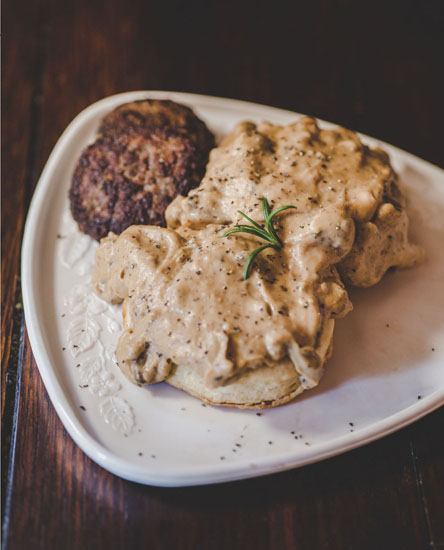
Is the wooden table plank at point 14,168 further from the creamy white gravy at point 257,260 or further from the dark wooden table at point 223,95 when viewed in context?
the creamy white gravy at point 257,260

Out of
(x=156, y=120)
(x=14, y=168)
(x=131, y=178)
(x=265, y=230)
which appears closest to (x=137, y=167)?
(x=131, y=178)

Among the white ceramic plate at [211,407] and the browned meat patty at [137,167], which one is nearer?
the white ceramic plate at [211,407]

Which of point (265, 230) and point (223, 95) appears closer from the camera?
point (265, 230)

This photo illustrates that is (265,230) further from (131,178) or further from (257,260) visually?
(131,178)

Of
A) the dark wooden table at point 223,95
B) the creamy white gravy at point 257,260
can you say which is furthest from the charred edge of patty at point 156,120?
the dark wooden table at point 223,95

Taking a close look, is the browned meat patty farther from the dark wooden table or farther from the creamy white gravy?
the dark wooden table

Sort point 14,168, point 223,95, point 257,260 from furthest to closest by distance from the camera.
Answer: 1. point 223,95
2. point 14,168
3. point 257,260

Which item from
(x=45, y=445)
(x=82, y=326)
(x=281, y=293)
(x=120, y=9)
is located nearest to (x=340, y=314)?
(x=281, y=293)
